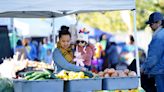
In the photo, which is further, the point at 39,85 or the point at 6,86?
the point at 6,86

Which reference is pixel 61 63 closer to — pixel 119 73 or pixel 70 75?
pixel 70 75

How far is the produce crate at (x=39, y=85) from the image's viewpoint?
9.09 metres

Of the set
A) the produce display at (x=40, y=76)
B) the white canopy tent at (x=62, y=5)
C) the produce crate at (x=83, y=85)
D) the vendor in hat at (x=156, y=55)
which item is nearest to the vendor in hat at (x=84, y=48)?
the white canopy tent at (x=62, y=5)

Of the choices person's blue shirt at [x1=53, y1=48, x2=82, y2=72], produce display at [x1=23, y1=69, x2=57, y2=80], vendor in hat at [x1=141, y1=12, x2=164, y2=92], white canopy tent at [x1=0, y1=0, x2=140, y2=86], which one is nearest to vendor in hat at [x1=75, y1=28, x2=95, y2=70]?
person's blue shirt at [x1=53, y1=48, x2=82, y2=72]

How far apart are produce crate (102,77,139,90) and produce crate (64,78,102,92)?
0.47 feet

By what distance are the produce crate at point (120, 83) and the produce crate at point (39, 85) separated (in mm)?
814

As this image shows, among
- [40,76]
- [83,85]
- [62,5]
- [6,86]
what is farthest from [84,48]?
[6,86]

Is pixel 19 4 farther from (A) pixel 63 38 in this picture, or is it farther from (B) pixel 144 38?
(B) pixel 144 38

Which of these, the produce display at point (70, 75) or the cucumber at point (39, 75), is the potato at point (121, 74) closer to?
the produce display at point (70, 75)

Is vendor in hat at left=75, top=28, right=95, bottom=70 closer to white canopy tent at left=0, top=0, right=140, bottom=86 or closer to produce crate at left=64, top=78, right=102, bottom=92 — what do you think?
white canopy tent at left=0, top=0, right=140, bottom=86

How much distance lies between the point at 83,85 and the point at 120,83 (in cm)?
71

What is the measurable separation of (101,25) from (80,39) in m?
39.0

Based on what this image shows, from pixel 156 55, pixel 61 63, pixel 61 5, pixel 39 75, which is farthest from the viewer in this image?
pixel 156 55

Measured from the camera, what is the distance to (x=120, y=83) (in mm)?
9773
